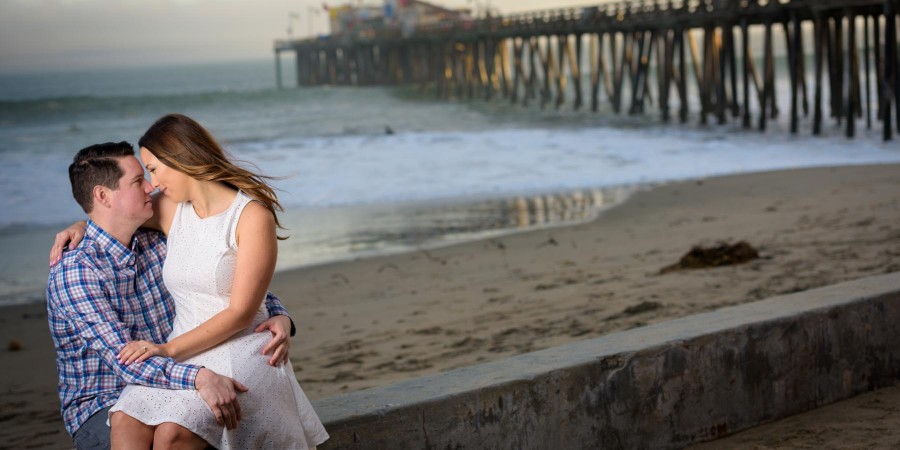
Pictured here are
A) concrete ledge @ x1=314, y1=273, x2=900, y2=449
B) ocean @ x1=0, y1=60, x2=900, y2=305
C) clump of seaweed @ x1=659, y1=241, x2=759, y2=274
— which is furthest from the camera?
ocean @ x1=0, y1=60, x2=900, y2=305

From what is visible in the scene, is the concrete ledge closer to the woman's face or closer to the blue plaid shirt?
the blue plaid shirt

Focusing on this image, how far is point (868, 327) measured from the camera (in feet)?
11.3

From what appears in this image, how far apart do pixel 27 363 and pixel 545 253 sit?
12.7ft

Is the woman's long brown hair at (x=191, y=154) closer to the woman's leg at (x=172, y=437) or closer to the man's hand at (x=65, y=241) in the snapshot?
the man's hand at (x=65, y=241)

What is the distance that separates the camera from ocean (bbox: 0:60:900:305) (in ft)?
32.1

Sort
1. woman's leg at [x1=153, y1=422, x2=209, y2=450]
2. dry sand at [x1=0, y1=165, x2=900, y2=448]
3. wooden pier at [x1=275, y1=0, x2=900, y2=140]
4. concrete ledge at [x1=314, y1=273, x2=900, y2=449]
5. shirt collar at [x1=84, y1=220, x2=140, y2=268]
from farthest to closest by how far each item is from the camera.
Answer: wooden pier at [x1=275, y1=0, x2=900, y2=140] < dry sand at [x1=0, y1=165, x2=900, y2=448] < concrete ledge at [x1=314, y1=273, x2=900, y2=449] < shirt collar at [x1=84, y1=220, x2=140, y2=268] < woman's leg at [x1=153, y1=422, x2=209, y2=450]

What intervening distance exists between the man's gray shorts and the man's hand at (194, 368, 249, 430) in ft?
1.06

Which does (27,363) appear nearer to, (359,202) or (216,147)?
(216,147)

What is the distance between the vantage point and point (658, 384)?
10.0 ft

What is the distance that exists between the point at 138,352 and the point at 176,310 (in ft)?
0.73

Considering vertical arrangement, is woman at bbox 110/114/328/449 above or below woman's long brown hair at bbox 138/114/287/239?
below

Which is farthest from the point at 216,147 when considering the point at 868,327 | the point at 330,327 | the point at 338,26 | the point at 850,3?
the point at 338,26

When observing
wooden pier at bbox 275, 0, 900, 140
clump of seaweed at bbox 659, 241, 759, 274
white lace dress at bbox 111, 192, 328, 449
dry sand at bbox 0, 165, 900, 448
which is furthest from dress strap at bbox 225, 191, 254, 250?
wooden pier at bbox 275, 0, 900, 140

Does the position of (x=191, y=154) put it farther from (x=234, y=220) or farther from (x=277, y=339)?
(x=277, y=339)
